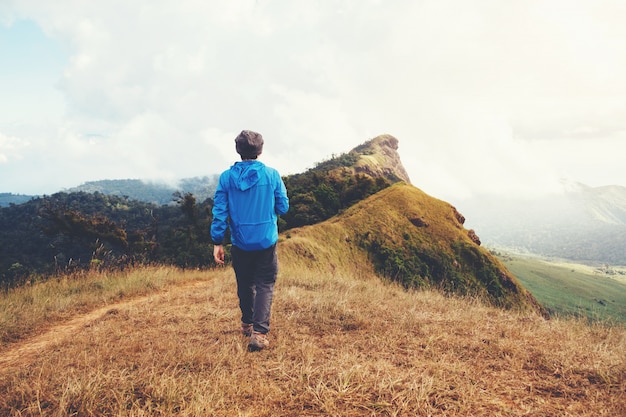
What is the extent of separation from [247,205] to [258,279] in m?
1.05

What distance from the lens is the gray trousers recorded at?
433cm

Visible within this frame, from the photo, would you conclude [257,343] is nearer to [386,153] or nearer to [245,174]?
[245,174]

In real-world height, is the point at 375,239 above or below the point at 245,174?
below

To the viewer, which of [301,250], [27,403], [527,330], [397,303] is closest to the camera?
[27,403]

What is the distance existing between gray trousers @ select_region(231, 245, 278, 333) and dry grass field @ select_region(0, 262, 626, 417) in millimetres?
398

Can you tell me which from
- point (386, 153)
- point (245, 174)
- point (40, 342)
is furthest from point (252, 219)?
point (386, 153)

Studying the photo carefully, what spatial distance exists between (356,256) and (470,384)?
91.0ft

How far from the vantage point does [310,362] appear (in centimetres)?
360

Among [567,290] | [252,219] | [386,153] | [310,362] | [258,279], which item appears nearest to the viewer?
[310,362]

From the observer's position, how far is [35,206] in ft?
271

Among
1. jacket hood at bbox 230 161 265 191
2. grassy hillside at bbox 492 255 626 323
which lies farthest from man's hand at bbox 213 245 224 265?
grassy hillside at bbox 492 255 626 323

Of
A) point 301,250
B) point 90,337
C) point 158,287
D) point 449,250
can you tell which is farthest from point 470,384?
point 449,250

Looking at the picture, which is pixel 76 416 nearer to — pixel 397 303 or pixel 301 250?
pixel 397 303

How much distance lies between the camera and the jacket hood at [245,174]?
4.26m
